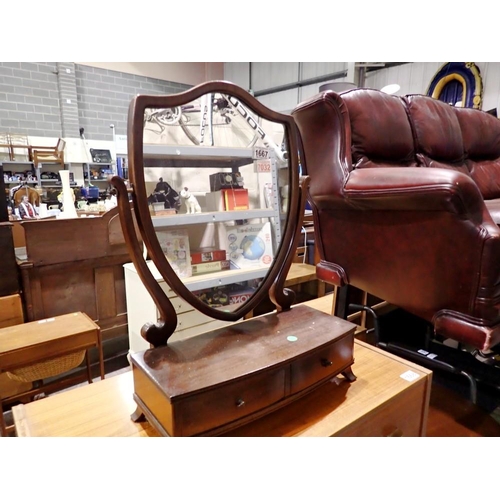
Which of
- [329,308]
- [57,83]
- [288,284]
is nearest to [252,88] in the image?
[57,83]

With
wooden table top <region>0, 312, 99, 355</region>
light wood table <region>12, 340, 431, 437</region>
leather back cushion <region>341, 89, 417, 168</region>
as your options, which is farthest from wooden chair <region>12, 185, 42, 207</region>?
leather back cushion <region>341, 89, 417, 168</region>

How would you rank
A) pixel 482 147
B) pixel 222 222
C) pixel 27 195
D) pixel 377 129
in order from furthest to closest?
pixel 27 195
pixel 482 147
pixel 377 129
pixel 222 222

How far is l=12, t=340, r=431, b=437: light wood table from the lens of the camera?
77cm

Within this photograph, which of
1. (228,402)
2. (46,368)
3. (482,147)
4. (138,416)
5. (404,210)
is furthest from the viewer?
(482,147)

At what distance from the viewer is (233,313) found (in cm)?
98

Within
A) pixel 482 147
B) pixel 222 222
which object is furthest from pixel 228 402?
pixel 482 147

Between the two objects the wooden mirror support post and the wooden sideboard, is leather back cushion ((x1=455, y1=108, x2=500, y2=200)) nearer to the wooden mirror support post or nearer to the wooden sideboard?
the wooden mirror support post

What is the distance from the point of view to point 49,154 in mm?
4996

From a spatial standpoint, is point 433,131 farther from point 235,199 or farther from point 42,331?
point 42,331

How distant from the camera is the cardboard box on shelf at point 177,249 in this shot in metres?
0.89

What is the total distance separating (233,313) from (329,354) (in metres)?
0.28

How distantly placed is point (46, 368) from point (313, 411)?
1.34m

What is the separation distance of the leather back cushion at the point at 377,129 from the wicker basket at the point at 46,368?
151 cm
